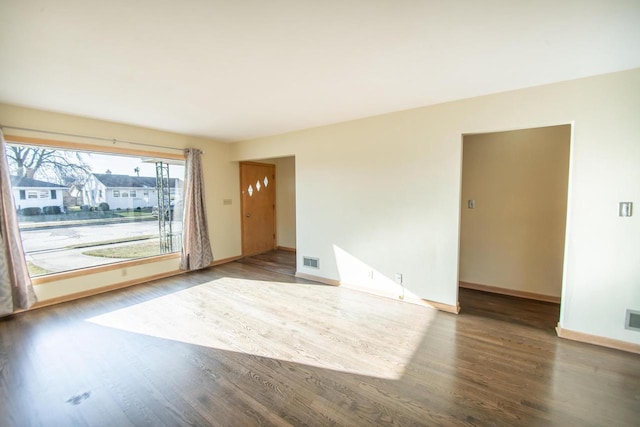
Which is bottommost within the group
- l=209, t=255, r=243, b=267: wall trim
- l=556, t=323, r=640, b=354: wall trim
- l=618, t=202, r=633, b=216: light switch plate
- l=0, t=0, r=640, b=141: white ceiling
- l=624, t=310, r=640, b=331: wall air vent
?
l=556, t=323, r=640, b=354: wall trim

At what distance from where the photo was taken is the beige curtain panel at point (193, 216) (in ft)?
15.9

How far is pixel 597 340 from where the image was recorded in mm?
2506

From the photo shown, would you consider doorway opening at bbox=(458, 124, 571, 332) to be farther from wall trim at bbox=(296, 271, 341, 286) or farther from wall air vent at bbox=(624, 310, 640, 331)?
wall trim at bbox=(296, 271, 341, 286)

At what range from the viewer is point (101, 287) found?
393cm

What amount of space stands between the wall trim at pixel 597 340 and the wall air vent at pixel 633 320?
15 centimetres

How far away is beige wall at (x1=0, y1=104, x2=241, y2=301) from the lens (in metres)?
3.38

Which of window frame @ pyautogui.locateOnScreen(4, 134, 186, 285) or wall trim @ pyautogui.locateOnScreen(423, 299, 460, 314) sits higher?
window frame @ pyautogui.locateOnScreen(4, 134, 186, 285)

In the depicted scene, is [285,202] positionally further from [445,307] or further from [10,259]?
[10,259]

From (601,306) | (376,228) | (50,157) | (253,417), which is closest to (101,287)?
(50,157)

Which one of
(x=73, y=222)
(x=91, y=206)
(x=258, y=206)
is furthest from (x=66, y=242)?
(x=258, y=206)

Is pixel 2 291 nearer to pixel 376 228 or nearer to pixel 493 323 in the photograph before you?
pixel 376 228

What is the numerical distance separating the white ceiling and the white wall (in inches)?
10.6

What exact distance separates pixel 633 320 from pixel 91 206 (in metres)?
6.58

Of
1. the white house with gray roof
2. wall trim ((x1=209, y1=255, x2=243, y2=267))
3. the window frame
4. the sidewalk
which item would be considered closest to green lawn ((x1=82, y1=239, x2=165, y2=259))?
the window frame
